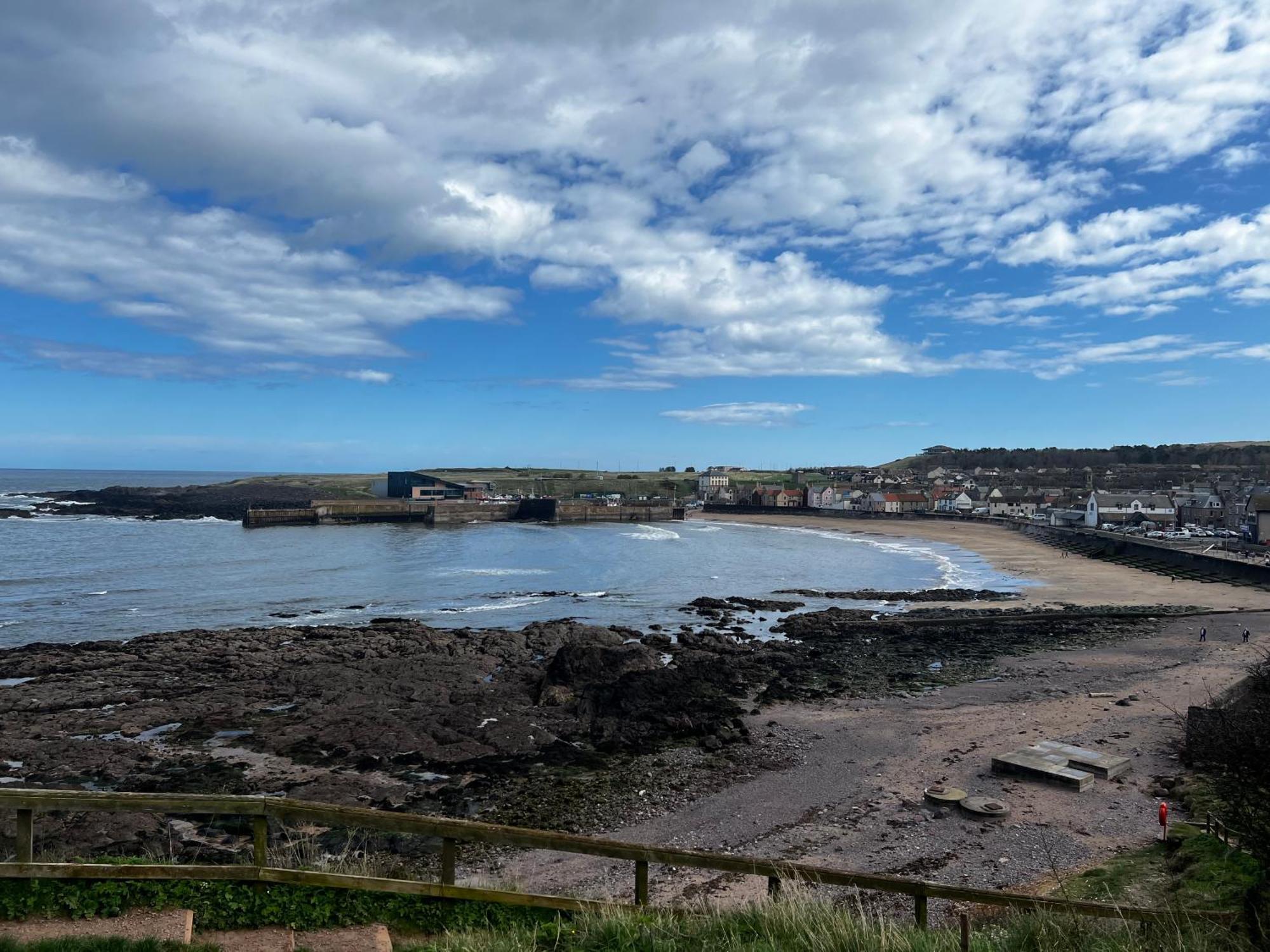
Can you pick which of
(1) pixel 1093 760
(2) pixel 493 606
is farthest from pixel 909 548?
(1) pixel 1093 760

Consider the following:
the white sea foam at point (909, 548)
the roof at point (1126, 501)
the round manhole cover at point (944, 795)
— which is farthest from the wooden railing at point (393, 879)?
the roof at point (1126, 501)

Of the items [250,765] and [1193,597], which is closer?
[250,765]

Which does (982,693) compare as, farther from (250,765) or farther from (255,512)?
(255,512)

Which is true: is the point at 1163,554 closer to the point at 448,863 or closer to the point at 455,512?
the point at 448,863

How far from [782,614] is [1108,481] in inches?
5344

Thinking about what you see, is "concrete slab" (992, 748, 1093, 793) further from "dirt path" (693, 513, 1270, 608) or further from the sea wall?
the sea wall

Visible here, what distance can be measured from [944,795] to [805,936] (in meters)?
10.9

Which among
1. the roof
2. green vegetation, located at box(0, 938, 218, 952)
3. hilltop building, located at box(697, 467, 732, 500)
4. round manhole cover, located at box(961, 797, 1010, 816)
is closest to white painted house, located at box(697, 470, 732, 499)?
hilltop building, located at box(697, 467, 732, 500)

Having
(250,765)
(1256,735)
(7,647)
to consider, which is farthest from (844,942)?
(7,647)

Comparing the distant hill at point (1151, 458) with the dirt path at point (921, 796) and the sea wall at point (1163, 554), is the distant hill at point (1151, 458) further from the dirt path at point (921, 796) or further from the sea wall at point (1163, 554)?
the dirt path at point (921, 796)

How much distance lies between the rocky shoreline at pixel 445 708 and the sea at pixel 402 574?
5.71 metres

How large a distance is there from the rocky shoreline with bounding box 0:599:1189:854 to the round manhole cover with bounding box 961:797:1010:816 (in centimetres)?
416

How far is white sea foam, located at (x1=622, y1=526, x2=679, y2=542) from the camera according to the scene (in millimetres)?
83250

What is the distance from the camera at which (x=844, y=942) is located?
5.36 m
